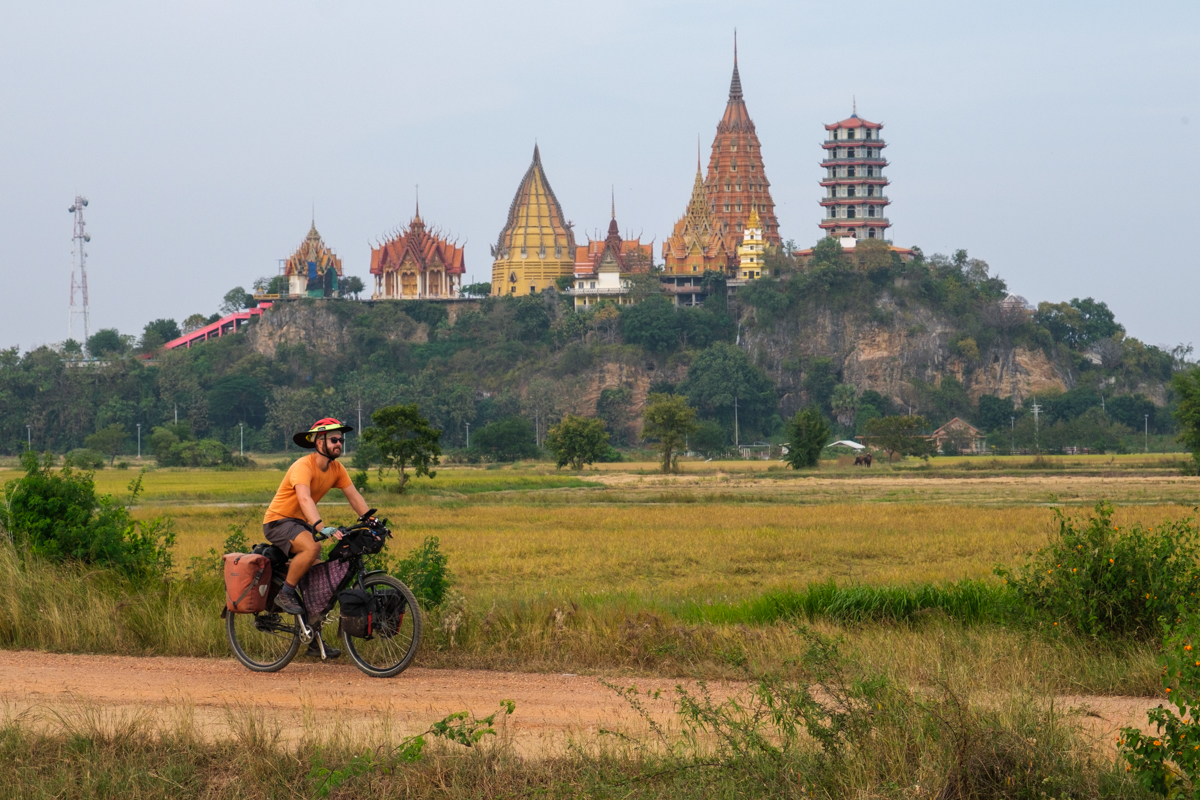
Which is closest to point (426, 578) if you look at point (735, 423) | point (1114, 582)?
point (1114, 582)

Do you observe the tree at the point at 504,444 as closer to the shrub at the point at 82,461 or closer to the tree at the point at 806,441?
the tree at the point at 806,441

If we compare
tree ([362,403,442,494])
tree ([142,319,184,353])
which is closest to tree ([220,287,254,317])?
tree ([142,319,184,353])

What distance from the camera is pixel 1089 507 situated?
3319 centimetres

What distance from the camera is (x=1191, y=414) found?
51.9m

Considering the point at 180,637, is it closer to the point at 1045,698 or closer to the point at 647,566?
the point at 1045,698

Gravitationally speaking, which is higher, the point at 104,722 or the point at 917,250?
the point at 917,250

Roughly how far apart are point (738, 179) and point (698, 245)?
8288mm

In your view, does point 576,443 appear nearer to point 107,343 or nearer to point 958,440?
point 958,440

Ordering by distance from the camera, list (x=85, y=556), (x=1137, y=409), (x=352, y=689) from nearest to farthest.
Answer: (x=352, y=689)
(x=85, y=556)
(x=1137, y=409)

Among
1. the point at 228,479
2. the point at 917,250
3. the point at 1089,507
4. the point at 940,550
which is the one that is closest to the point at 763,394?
the point at 917,250

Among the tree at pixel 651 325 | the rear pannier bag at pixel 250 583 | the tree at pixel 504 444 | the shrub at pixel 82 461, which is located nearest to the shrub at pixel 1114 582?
the rear pannier bag at pixel 250 583

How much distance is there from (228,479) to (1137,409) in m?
69.7

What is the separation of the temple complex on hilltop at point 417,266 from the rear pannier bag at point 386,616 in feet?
362

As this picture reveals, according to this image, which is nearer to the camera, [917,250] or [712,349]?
[712,349]
